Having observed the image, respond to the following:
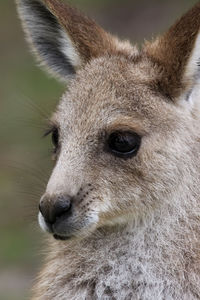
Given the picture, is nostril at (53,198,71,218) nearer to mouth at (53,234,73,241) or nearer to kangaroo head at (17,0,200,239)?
kangaroo head at (17,0,200,239)

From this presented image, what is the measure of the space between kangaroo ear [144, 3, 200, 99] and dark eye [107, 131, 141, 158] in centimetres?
46

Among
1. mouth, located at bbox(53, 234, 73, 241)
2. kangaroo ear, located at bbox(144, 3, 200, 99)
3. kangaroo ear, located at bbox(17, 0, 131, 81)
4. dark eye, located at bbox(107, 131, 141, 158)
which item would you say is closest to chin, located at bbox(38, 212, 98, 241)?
mouth, located at bbox(53, 234, 73, 241)

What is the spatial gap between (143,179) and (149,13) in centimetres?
1434

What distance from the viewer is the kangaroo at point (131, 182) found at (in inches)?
281

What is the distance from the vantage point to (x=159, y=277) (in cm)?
719

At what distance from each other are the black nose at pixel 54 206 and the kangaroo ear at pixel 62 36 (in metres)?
1.43

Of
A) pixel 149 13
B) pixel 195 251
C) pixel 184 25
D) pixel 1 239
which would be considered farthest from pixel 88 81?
pixel 149 13

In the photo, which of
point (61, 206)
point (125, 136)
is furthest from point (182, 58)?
point (61, 206)

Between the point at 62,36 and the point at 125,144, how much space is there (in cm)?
134

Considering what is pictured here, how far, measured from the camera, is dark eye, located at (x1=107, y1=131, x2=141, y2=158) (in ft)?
23.8

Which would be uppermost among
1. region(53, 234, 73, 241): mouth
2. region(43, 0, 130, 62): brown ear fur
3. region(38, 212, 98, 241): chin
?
region(43, 0, 130, 62): brown ear fur

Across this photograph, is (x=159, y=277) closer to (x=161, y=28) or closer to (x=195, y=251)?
(x=195, y=251)

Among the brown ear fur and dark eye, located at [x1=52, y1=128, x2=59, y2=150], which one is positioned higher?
the brown ear fur

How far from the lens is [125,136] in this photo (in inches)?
286
